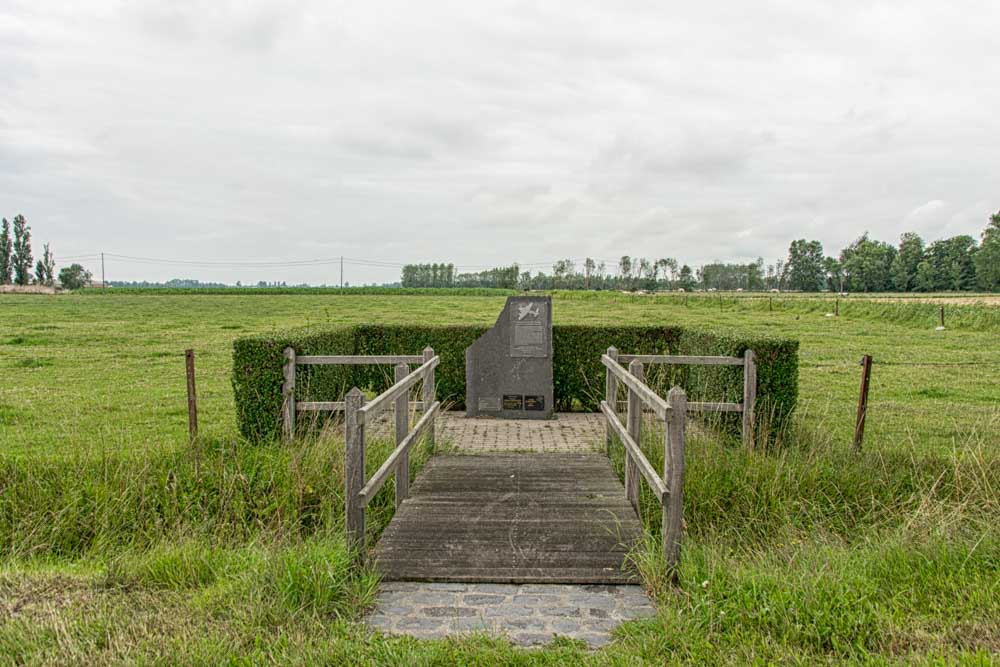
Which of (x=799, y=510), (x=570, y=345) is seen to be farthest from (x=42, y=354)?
(x=799, y=510)

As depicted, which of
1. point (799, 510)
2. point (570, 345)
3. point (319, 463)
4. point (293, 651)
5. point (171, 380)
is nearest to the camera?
point (293, 651)

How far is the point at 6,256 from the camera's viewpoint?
115 m

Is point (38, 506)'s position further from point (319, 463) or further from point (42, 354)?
point (42, 354)

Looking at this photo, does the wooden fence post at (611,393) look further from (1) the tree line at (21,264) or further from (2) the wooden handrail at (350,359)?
(1) the tree line at (21,264)

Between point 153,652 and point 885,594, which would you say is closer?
point 153,652

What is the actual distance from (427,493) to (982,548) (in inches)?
167

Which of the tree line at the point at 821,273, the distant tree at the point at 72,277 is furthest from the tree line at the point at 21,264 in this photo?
the tree line at the point at 821,273

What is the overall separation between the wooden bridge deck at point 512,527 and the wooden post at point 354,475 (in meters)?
0.22

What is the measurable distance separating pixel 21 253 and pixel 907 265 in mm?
150500

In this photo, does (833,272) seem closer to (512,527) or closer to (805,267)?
(805,267)

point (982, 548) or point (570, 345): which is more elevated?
point (570, 345)

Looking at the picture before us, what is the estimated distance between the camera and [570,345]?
1243 cm

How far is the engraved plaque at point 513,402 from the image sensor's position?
11766mm

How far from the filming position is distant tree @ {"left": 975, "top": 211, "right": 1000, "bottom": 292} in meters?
89.4
